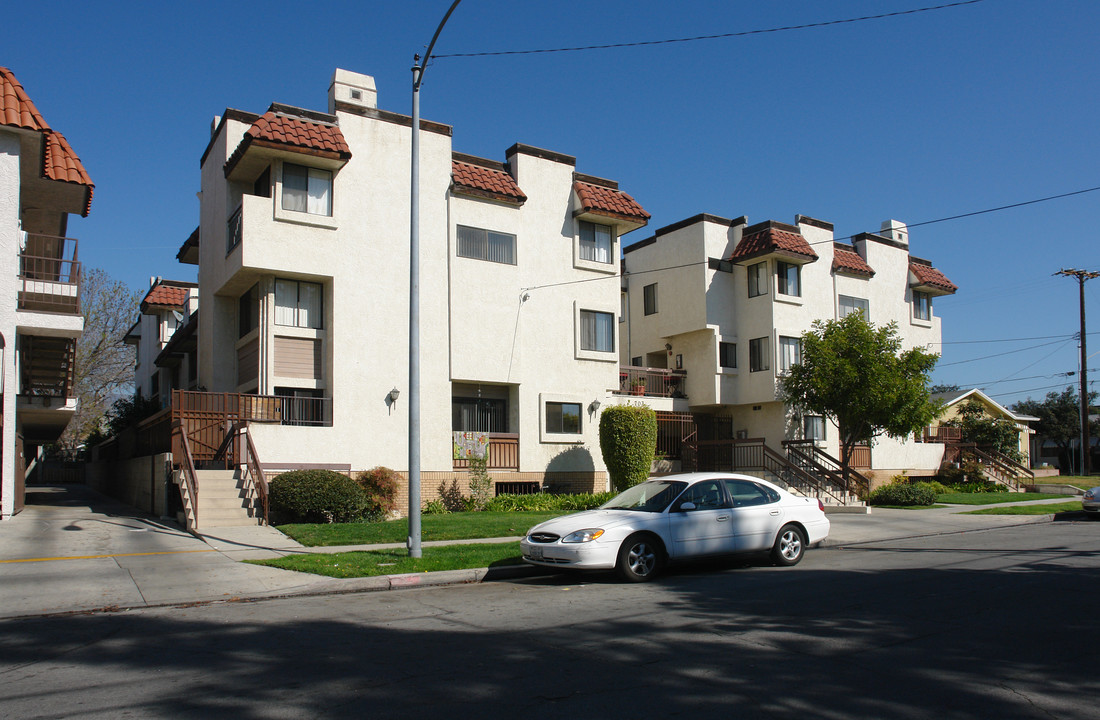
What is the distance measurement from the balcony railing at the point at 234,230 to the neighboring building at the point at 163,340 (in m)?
8.26

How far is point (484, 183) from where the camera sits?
25.2m

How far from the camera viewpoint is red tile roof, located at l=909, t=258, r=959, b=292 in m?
37.3

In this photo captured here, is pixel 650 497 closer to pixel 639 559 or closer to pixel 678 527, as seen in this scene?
pixel 678 527

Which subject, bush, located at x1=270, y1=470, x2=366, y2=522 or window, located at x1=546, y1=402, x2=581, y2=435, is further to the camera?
window, located at x1=546, y1=402, x2=581, y2=435

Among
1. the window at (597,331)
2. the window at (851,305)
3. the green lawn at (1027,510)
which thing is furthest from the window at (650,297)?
the green lawn at (1027,510)

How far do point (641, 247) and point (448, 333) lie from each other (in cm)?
1331

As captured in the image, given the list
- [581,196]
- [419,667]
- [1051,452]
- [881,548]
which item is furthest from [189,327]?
[1051,452]

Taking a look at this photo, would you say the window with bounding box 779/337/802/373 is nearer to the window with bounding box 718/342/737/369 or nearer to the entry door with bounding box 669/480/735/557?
the window with bounding box 718/342/737/369

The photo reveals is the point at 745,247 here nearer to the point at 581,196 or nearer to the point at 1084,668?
the point at 581,196

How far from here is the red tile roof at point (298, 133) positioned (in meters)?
21.2

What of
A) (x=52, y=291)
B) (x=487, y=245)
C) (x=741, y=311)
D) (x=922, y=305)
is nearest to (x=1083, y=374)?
(x=922, y=305)

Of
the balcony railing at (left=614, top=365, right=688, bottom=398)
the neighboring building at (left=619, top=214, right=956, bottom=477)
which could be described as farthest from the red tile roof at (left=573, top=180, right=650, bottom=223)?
the balcony railing at (left=614, top=365, right=688, bottom=398)

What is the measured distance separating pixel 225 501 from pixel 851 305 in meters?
26.1

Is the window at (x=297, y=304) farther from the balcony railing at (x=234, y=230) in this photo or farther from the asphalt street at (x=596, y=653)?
the asphalt street at (x=596, y=653)
